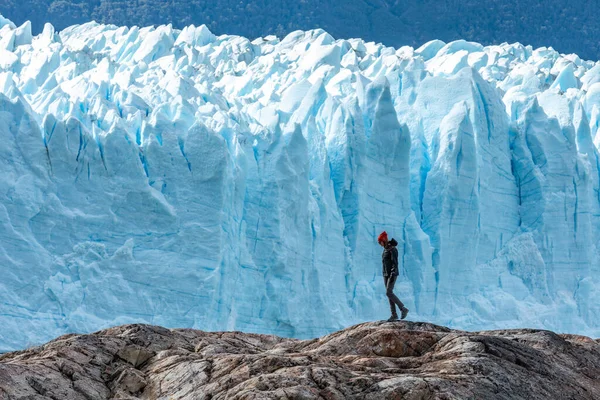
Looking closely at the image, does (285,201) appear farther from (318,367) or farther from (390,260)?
(318,367)

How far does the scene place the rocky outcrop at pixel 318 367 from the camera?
19.7 ft

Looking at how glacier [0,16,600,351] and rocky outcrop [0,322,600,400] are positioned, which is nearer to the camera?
rocky outcrop [0,322,600,400]

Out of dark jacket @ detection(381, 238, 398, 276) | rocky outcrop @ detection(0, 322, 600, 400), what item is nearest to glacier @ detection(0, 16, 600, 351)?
rocky outcrop @ detection(0, 322, 600, 400)

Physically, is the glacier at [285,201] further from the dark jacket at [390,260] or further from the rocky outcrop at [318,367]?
the dark jacket at [390,260]

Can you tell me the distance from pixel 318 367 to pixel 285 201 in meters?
13.4

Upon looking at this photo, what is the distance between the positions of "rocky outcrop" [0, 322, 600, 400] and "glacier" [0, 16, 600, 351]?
1013cm

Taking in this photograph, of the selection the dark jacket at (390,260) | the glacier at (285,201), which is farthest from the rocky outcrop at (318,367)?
the glacier at (285,201)

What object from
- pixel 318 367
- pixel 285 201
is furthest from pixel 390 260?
pixel 285 201

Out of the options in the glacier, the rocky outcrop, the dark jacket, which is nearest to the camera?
the rocky outcrop

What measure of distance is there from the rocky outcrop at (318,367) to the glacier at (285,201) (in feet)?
33.2

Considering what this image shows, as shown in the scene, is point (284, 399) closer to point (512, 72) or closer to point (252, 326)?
point (252, 326)

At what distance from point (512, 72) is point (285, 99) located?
972 cm

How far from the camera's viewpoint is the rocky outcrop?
602cm

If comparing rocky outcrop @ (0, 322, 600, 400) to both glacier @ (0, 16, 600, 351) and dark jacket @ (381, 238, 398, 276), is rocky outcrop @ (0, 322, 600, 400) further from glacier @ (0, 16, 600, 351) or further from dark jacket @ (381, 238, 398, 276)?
glacier @ (0, 16, 600, 351)
